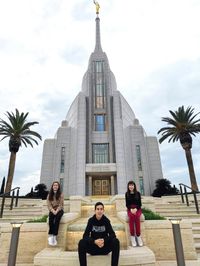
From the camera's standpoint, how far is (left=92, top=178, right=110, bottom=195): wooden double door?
2417cm

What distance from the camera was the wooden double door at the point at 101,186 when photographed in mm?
24172

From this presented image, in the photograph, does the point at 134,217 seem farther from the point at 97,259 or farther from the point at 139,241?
the point at 97,259

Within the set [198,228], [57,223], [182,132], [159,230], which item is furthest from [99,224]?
[182,132]

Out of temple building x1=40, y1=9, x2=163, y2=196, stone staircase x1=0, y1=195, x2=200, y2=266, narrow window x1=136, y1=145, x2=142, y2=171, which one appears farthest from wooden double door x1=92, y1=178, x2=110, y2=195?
stone staircase x1=0, y1=195, x2=200, y2=266

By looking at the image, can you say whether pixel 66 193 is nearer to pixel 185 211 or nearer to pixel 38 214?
pixel 38 214

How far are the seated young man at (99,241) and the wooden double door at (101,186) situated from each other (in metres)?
21.1

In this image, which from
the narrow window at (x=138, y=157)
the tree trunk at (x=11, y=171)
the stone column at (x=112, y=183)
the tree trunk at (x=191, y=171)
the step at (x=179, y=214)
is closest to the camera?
the step at (x=179, y=214)

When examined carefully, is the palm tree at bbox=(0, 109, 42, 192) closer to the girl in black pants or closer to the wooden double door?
the wooden double door

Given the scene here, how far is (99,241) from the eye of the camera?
11.0 feet

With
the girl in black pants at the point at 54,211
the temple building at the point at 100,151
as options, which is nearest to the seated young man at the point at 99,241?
the girl in black pants at the point at 54,211

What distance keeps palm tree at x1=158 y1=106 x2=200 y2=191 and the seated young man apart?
17.9 meters

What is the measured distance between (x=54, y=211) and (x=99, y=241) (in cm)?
177

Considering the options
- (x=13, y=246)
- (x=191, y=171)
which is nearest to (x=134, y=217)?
(x=13, y=246)

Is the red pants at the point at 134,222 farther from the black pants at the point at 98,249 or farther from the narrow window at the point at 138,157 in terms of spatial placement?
the narrow window at the point at 138,157
